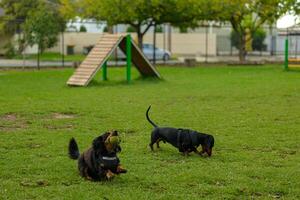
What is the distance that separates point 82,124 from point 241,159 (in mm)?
3716

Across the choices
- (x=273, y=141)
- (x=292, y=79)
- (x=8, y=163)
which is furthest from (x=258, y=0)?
(x=8, y=163)

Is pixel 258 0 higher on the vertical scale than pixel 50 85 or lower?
higher

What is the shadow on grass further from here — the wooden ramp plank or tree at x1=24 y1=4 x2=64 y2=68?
tree at x1=24 y1=4 x2=64 y2=68

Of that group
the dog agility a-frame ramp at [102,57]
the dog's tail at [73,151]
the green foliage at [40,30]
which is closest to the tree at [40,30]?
the green foliage at [40,30]

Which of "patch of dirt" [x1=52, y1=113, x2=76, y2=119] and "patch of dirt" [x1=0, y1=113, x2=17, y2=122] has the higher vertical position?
"patch of dirt" [x1=0, y1=113, x2=17, y2=122]

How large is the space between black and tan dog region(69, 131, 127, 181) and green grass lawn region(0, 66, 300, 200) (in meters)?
0.11

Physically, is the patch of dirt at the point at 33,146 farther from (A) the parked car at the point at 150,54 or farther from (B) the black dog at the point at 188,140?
(A) the parked car at the point at 150,54

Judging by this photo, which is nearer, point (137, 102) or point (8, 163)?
point (8, 163)

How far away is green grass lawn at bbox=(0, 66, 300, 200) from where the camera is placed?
19.1 ft

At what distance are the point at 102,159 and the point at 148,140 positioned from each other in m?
2.73

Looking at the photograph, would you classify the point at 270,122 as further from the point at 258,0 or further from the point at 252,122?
the point at 258,0

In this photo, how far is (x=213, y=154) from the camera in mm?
7543

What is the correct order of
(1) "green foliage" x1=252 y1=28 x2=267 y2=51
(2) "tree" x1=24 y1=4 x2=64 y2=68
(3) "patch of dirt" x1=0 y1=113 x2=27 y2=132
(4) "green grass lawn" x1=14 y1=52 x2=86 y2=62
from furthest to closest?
(1) "green foliage" x1=252 y1=28 x2=267 y2=51 → (4) "green grass lawn" x1=14 y1=52 x2=86 y2=62 → (2) "tree" x1=24 y1=4 x2=64 y2=68 → (3) "patch of dirt" x1=0 y1=113 x2=27 y2=132

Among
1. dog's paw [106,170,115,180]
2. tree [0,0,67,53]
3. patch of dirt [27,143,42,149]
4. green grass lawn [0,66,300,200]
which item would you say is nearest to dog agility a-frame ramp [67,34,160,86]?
green grass lawn [0,66,300,200]
